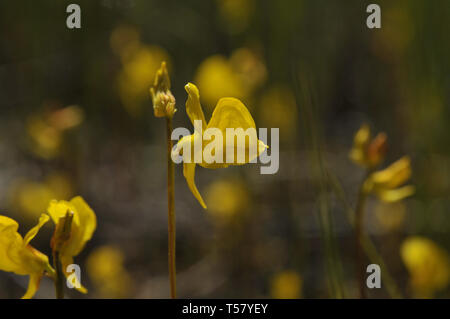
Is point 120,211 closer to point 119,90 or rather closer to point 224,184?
point 224,184

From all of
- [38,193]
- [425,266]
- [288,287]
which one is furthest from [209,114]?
[425,266]

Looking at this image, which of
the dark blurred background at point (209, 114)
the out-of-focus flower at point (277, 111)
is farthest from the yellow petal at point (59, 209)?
the out-of-focus flower at point (277, 111)

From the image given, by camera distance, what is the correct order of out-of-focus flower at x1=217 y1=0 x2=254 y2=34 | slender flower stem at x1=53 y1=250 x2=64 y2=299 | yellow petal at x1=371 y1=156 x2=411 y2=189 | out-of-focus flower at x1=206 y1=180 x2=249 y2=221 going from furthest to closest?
out-of-focus flower at x1=217 y1=0 x2=254 y2=34 → out-of-focus flower at x1=206 y1=180 x2=249 y2=221 → yellow petal at x1=371 y1=156 x2=411 y2=189 → slender flower stem at x1=53 y1=250 x2=64 y2=299

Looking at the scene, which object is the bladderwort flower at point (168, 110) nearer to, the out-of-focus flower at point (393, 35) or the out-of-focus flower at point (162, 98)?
the out-of-focus flower at point (162, 98)

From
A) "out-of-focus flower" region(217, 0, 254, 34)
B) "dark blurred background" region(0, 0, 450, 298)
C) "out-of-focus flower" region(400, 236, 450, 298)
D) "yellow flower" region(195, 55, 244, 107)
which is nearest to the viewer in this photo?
"out-of-focus flower" region(400, 236, 450, 298)

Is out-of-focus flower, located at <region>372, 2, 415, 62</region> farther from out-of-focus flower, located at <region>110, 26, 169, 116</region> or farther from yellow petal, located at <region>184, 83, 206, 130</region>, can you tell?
yellow petal, located at <region>184, 83, 206, 130</region>

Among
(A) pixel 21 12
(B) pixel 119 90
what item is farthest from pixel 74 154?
(A) pixel 21 12

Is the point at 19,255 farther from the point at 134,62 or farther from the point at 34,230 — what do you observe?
the point at 134,62

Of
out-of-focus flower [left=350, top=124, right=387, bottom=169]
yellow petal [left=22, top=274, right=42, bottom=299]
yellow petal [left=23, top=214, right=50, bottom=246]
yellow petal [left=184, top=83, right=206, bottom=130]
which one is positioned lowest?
yellow petal [left=22, top=274, right=42, bottom=299]

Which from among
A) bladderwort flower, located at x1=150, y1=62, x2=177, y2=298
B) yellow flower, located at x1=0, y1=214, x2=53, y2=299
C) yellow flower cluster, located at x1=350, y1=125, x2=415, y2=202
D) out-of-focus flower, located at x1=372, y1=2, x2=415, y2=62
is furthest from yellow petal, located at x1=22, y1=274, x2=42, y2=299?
out-of-focus flower, located at x1=372, y1=2, x2=415, y2=62
